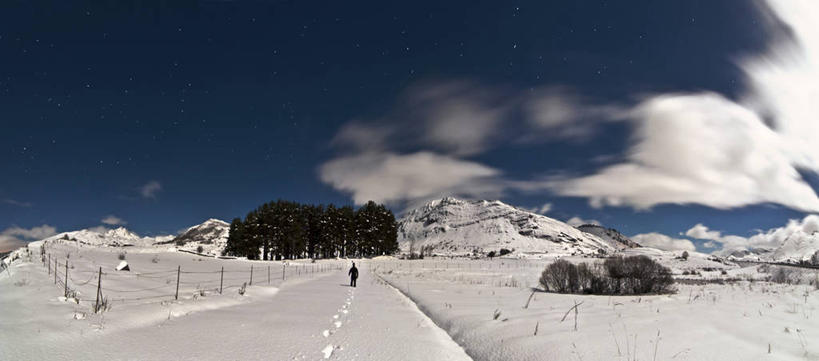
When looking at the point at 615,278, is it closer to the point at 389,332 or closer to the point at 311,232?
the point at 389,332

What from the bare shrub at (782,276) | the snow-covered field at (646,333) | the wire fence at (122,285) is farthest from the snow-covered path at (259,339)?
the bare shrub at (782,276)

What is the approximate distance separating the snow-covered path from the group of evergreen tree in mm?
62693

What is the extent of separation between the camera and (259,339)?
676 cm

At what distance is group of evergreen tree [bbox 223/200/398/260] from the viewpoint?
69062 millimetres

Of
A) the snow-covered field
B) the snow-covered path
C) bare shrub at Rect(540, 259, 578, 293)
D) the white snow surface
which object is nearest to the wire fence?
the white snow surface

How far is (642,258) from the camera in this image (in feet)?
60.3

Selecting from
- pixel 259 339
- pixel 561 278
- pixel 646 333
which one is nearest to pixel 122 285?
pixel 259 339

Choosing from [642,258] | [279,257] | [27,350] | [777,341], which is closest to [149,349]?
[27,350]

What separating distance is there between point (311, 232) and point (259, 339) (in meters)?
73.3

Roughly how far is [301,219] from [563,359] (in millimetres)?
72338

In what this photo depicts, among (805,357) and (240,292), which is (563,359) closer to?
(805,357)

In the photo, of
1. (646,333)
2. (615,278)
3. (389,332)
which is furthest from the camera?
(615,278)

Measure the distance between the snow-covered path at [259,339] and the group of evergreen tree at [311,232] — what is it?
206 ft

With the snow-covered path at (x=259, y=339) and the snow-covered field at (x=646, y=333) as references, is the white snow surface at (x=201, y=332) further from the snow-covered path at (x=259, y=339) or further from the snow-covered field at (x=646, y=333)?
the snow-covered field at (x=646, y=333)
